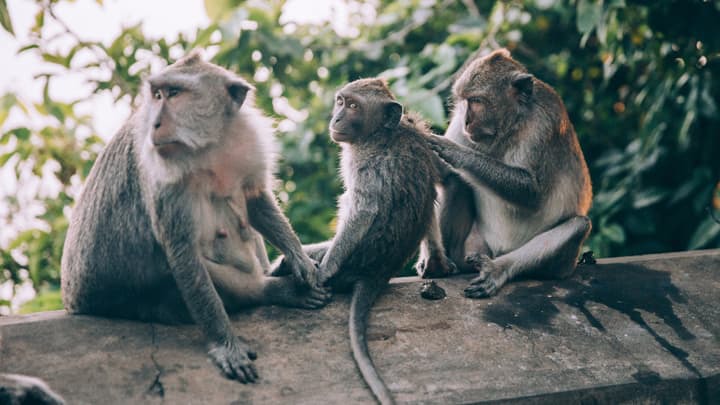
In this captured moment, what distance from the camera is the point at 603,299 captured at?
4.67 meters

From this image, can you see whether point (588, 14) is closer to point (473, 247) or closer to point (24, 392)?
point (473, 247)

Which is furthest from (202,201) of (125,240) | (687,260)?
(687,260)

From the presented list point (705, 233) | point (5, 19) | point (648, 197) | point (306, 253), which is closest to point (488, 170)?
point (306, 253)

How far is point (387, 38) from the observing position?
775 cm

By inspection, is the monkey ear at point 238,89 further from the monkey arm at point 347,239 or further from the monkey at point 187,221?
the monkey arm at point 347,239

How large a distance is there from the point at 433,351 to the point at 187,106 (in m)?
1.62

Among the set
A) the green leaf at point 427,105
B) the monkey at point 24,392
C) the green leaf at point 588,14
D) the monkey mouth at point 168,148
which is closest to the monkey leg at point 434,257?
the green leaf at point 427,105

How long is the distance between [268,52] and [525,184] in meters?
2.80

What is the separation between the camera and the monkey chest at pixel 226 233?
4086mm

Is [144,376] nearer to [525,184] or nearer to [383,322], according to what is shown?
[383,322]

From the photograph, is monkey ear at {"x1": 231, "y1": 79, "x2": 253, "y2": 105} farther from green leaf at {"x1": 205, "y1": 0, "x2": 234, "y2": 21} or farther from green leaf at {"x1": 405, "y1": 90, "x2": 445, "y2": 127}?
green leaf at {"x1": 205, "y1": 0, "x2": 234, "y2": 21}

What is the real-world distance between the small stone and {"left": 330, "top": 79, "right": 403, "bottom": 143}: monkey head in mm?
869

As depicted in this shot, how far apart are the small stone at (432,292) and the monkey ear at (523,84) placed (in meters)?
1.22

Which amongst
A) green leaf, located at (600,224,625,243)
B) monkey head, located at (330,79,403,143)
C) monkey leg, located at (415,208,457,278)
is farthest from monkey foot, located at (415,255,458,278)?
green leaf, located at (600,224,625,243)
